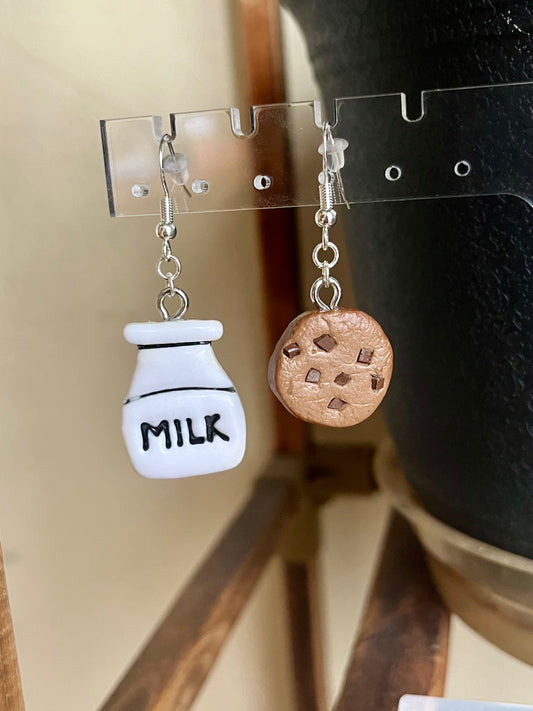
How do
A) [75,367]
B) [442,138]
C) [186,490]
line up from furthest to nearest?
[186,490], [75,367], [442,138]

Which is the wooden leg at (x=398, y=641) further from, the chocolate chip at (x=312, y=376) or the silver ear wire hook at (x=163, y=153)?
the silver ear wire hook at (x=163, y=153)

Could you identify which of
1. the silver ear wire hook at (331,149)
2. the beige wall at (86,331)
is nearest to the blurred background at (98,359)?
the beige wall at (86,331)

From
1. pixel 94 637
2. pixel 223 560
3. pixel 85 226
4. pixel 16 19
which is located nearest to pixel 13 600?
pixel 94 637

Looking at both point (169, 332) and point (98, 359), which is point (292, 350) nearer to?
point (169, 332)

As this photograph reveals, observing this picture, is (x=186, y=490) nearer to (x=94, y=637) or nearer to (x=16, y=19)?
(x=94, y=637)

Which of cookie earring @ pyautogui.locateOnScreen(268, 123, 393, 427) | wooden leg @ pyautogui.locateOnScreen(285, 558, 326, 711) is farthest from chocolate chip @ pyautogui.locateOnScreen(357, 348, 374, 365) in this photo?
wooden leg @ pyautogui.locateOnScreen(285, 558, 326, 711)

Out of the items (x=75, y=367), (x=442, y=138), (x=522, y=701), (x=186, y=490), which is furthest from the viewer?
(x=186, y=490)

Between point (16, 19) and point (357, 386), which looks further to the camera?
point (16, 19)

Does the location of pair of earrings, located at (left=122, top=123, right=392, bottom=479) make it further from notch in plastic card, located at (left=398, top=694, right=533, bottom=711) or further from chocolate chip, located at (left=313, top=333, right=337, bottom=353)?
notch in plastic card, located at (left=398, top=694, right=533, bottom=711)

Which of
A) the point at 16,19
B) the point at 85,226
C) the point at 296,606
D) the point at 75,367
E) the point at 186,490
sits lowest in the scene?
the point at 296,606
